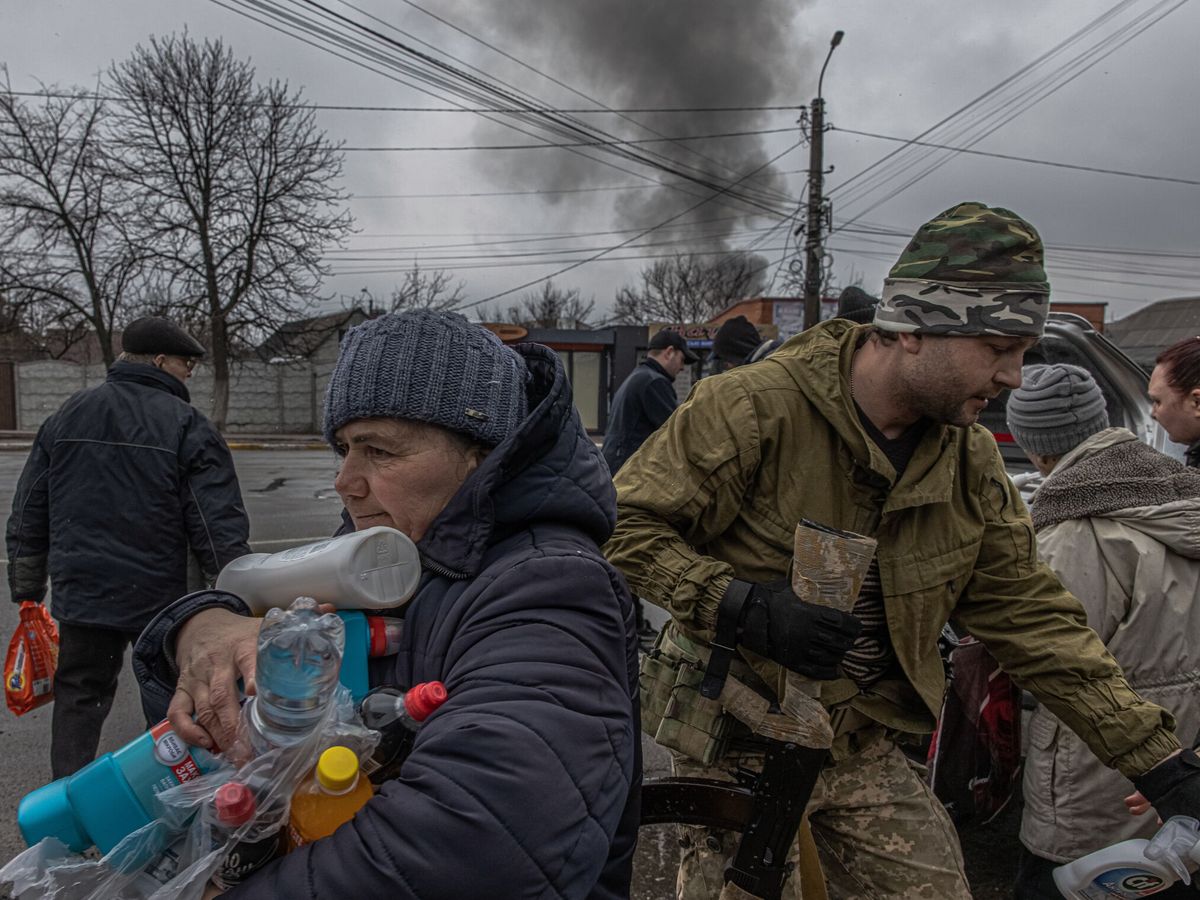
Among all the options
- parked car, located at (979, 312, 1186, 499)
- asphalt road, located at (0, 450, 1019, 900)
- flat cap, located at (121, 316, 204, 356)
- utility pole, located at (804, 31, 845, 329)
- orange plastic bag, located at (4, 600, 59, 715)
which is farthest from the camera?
utility pole, located at (804, 31, 845, 329)

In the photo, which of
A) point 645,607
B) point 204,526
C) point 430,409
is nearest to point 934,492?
point 430,409

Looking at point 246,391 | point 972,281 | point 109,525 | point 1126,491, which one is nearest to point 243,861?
point 972,281

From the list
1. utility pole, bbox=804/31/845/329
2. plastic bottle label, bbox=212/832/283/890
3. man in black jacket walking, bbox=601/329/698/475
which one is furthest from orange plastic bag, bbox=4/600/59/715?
utility pole, bbox=804/31/845/329

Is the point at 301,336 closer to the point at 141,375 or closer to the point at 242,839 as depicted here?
the point at 141,375

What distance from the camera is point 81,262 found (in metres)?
23.0

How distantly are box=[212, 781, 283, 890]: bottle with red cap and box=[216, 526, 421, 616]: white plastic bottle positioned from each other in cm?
26

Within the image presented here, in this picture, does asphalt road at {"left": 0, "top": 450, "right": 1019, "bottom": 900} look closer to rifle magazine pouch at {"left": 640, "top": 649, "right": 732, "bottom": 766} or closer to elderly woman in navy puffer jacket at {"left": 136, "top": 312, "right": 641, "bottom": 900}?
rifle magazine pouch at {"left": 640, "top": 649, "right": 732, "bottom": 766}

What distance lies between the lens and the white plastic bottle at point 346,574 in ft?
3.49

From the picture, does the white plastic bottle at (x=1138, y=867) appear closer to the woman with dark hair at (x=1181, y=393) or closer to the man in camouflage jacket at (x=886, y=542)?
→ the man in camouflage jacket at (x=886, y=542)

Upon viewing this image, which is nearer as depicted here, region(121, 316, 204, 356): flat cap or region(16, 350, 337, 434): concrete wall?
region(121, 316, 204, 356): flat cap

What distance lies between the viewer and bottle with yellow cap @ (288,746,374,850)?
87cm

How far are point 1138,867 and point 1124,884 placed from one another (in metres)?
0.07

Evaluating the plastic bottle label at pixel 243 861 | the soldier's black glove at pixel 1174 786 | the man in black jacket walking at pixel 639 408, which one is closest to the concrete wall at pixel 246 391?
the man in black jacket walking at pixel 639 408

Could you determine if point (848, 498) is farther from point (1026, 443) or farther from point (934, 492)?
point (1026, 443)
